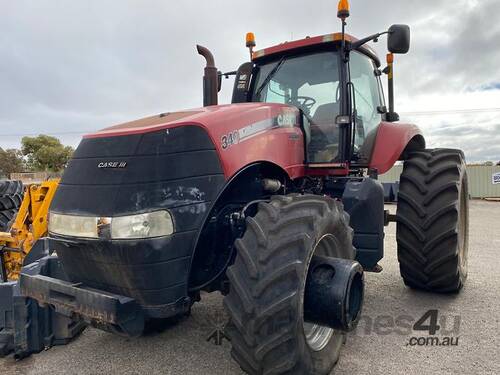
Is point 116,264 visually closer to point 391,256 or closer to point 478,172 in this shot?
point 391,256

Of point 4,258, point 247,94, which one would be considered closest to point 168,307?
point 247,94

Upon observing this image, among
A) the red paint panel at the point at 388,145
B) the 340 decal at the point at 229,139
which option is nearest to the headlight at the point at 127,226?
the 340 decal at the point at 229,139

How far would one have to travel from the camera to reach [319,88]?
3898 millimetres

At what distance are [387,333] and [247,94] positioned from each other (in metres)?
2.65

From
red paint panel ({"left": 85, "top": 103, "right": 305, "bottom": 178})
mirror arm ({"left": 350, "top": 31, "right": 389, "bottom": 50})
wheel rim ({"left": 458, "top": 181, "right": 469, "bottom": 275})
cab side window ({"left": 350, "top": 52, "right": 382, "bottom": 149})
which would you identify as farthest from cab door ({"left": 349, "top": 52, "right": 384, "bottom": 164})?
wheel rim ({"left": 458, "top": 181, "right": 469, "bottom": 275})

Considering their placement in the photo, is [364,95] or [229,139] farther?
[364,95]

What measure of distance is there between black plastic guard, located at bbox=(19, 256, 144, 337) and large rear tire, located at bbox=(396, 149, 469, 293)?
2.63m

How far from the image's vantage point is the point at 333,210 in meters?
2.62

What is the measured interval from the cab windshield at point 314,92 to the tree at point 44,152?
42189mm

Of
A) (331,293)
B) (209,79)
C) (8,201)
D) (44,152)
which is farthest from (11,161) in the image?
(331,293)

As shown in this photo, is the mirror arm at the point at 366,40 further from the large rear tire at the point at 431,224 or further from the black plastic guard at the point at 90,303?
the black plastic guard at the point at 90,303

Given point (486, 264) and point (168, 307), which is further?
point (486, 264)

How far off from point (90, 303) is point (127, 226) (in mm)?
504

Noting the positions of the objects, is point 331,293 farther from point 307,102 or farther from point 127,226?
point 307,102
